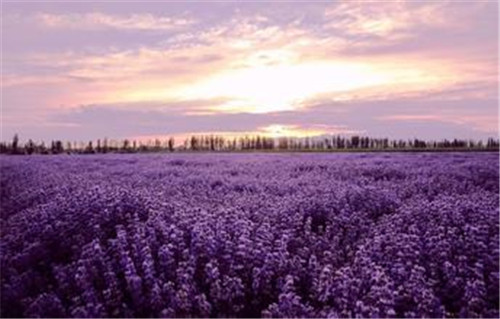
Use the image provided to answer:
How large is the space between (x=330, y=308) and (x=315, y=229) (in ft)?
7.34

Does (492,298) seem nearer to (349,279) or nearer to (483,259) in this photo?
(483,259)

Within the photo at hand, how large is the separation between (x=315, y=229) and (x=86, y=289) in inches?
106

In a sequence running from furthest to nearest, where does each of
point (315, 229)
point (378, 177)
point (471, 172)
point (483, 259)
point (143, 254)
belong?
point (378, 177) < point (471, 172) < point (315, 229) < point (483, 259) < point (143, 254)

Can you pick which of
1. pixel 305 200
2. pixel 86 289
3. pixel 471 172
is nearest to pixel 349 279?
pixel 86 289

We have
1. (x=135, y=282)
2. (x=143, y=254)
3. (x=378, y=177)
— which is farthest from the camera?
(x=378, y=177)

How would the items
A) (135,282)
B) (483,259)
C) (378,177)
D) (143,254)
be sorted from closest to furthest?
(135,282) → (143,254) → (483,259) → (378,177)

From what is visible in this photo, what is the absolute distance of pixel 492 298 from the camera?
153 inches

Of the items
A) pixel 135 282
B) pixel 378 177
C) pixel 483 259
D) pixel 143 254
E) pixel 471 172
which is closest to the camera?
pixel 135 282

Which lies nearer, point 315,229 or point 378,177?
point 315,229

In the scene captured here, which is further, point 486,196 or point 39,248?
point 486,196

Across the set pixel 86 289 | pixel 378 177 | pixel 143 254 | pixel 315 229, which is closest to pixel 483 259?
pixel 315 229

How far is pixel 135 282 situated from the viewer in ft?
12.2

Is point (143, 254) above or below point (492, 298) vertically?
above

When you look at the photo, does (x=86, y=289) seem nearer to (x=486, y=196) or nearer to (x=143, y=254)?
(x=143, y=254)
